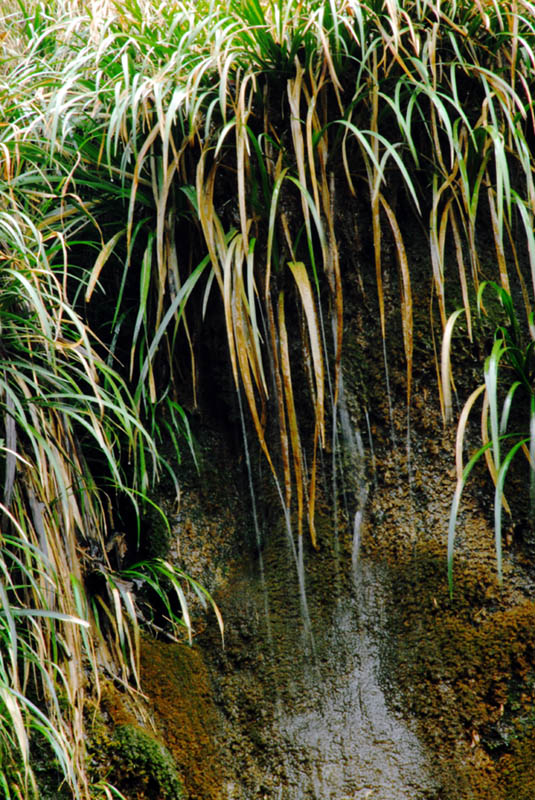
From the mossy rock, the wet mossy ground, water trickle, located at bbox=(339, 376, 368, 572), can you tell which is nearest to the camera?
the mossy rock

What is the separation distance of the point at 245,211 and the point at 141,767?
143 centimetres

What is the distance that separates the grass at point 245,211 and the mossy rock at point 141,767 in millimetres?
216

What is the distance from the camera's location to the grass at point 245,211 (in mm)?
1777

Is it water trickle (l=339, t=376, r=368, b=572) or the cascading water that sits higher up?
water trickle (l=339, t=376, r=368, b=572)

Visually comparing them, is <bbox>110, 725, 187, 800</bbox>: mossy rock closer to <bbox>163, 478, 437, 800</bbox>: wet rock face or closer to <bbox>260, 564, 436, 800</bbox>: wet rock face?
<bbox>163, 478, 437, 800</bbox>: wet rock face

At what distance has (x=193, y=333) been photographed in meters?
2.14

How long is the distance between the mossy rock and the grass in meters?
0.22

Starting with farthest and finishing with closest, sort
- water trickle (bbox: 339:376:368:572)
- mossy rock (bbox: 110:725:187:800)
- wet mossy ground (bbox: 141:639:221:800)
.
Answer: water trickle (bbox: 339:376:368:572) → wet mossy ground (bbox: 141:639:221:800) → mossy rock (bbox: 110:725:187:800)

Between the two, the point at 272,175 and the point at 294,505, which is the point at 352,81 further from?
the point at 294,505

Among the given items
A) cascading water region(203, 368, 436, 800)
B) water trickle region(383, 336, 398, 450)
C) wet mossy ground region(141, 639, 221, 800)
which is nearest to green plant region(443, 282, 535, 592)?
water trickle region(383, 336, 398, 450)

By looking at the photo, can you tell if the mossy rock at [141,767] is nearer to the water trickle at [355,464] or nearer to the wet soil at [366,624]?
the wet soil at [366,624]

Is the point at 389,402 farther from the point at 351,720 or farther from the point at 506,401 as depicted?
the point at 351,720

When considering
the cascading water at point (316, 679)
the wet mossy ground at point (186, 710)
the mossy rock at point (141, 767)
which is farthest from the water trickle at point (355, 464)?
the mossy rock at point (141, 767)

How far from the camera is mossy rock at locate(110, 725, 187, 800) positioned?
5.26 ft
